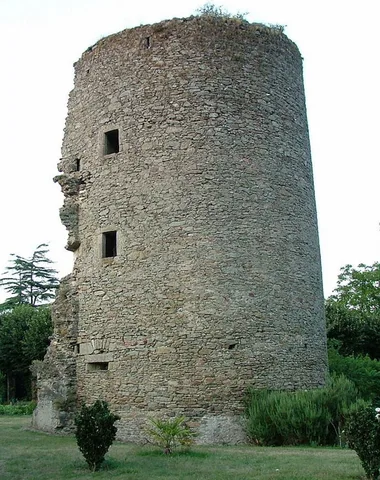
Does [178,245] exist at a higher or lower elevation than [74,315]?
higher

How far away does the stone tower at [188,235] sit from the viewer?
12.8 m

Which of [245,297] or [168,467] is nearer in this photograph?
[168,467]

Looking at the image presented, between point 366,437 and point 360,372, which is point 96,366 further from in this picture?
point 360,372

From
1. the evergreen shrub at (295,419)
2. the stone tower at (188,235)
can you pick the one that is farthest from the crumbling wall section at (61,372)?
the evergreen shrub at (295,419)

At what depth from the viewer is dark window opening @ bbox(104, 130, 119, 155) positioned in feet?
47.9

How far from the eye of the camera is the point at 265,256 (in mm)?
13422

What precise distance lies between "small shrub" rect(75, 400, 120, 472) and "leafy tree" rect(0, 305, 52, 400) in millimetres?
19689

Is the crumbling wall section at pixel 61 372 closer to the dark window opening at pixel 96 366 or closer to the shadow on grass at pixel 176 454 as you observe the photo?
the dark window opening at pixel 96 366

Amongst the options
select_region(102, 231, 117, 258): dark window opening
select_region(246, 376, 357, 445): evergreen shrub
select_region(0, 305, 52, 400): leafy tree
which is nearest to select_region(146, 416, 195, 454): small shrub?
select_region(246, 376, 357, 445): evergreen shrub

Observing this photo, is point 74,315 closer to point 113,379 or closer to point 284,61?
point 113,379

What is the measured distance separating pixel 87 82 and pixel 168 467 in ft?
32.3

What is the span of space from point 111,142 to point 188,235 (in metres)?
3.32

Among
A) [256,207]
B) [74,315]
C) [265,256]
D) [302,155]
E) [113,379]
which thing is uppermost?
[302,155]

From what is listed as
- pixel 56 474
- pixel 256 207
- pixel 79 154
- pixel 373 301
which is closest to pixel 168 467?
pixel 56 474
